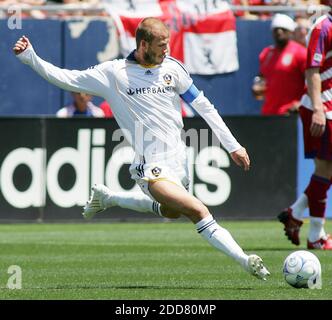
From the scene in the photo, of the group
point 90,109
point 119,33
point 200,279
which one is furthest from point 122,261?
point 119,33

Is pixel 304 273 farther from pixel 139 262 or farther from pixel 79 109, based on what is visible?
pixel 79 109

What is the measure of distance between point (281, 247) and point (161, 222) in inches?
167

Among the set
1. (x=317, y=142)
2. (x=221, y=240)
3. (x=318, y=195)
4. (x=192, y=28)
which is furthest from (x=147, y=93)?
(x=192, y=28)

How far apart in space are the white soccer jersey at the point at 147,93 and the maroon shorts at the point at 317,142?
2805 mm

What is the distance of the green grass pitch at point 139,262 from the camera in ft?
29.1

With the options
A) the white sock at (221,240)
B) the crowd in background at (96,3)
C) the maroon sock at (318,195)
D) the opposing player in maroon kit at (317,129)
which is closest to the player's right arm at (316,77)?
the opposing player in maroon kit at (317,129)

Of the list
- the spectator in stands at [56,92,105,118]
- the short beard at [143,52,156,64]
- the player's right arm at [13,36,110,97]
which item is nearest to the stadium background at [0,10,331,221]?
the spectator in stands at [56,92,105,118]

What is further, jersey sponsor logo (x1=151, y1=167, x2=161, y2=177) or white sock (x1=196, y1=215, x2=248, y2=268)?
jersey sponsor logo (x1=151, y1=167, x2=161, y2=177)

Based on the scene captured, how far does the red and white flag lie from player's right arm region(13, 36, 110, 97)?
872 centimetres

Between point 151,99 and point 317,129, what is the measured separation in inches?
113

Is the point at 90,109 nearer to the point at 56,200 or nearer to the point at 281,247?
the point at 56,200

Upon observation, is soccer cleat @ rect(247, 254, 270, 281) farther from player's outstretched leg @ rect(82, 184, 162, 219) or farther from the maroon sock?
the maroon sock

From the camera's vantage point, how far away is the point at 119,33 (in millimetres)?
18547

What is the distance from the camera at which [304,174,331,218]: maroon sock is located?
12.4 m
